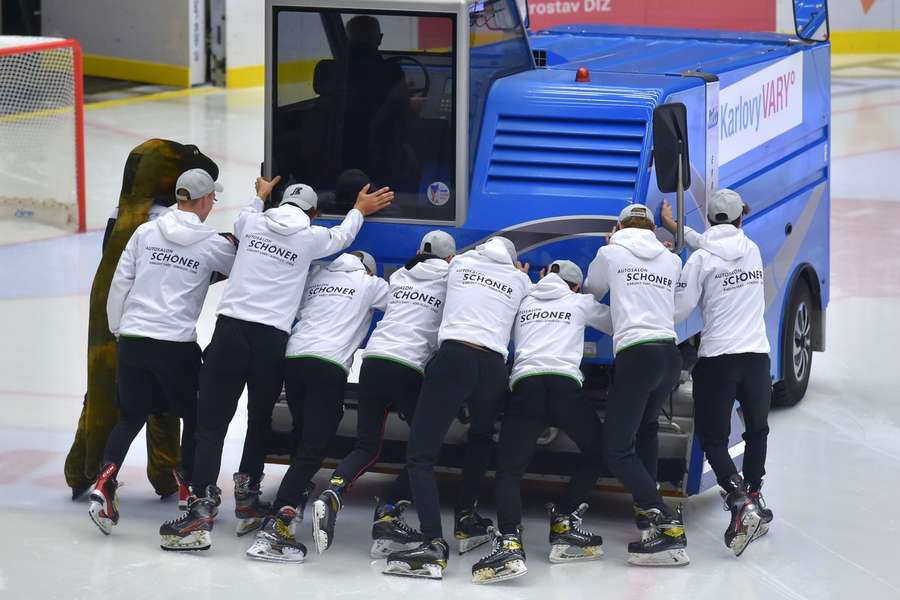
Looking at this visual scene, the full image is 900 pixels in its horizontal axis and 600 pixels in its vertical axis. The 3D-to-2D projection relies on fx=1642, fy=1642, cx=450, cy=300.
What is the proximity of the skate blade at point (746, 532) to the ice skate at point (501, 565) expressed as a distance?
1.00 meters

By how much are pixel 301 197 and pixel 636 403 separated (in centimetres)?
184

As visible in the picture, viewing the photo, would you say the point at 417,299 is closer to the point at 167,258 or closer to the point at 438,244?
the point at 438,244

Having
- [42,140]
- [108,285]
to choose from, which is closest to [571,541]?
[108,285]

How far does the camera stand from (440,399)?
715 centimetres

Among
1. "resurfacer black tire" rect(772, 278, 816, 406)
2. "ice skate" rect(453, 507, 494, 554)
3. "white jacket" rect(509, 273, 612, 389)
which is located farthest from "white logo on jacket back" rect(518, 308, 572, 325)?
"resurfacer black tire" rect(772, 278, 816, 406)

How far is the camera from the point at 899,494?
837 centimetres

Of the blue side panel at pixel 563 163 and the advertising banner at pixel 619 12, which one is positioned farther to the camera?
the advertising banner at pixel 619 12

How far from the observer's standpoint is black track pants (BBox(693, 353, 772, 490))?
755 cm

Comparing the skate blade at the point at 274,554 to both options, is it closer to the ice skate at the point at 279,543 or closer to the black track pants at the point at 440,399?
the ice skate at the point at 279,543

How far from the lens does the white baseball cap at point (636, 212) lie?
24.3 ft

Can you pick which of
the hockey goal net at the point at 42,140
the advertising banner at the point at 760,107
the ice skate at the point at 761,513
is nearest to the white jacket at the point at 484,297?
the ice skate at the point at 761,513

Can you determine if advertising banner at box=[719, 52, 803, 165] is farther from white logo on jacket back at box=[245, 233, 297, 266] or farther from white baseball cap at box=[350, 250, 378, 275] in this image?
white logo on jacket back at box=[245, 233, 297, 266]

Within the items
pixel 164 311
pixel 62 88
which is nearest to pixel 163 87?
pixel 62 88

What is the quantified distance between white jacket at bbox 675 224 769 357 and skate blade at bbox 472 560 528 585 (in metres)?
1.38
